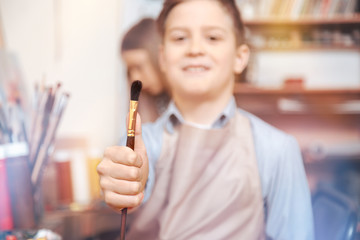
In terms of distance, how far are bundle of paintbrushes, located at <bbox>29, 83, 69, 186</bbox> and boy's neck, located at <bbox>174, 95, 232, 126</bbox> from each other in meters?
0.29

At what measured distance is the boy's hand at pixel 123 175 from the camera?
45 centimetres

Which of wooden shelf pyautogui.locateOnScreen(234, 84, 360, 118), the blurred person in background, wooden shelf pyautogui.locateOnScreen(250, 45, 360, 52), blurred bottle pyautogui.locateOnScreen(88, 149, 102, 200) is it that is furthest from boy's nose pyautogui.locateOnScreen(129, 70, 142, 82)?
wooden shelf pyautogui.locateOnScreen(250, 45, 360, 52)

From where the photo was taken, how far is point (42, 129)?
76 centimetres

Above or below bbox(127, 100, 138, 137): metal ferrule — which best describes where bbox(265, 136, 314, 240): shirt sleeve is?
below

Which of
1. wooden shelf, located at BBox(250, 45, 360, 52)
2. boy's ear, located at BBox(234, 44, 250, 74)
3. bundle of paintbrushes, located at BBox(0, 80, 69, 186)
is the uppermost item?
wooden shelf, located at BBox(250, 45, 360, 52)

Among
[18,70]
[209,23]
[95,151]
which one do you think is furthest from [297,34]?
[18,70]

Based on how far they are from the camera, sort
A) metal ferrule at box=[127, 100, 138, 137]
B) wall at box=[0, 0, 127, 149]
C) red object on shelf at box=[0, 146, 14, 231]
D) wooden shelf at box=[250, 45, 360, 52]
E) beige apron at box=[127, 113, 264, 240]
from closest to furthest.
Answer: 1. metal ferrule at box=[127, 100, 138, 137]
2. beige apron at box=[127, 113, 264, 240]
3. red object on shelf at box=[0, 146, 14, 231]
4. wall at box=[0, 0, 127, 149]
5. wooden shelf at box=[250, 45, 360, 52]

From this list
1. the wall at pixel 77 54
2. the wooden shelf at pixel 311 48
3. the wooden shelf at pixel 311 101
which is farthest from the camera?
the wooden shelf at pixel 311 48

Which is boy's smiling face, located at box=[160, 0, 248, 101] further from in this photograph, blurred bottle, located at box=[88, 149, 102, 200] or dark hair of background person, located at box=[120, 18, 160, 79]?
blurred bottle, located at box=[88, 149, 102, 200]

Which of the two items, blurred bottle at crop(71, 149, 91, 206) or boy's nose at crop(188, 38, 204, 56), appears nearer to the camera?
boy's nose at crop(188, 38, 204, 56)

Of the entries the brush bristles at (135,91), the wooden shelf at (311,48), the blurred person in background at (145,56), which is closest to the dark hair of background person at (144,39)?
the blurred person in background at (145,56)

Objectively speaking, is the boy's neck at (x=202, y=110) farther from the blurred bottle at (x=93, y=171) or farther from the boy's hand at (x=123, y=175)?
the blurred bottle at (x=93, y=171)

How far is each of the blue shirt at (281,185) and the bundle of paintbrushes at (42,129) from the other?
0.26 meters

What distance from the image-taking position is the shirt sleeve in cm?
61
